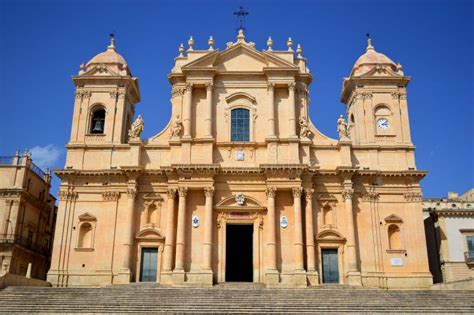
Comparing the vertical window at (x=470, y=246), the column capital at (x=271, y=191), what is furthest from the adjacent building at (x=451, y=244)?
the column capital at (x=271, y=191)

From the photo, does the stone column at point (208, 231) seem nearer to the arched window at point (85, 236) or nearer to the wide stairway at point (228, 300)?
the wide stairway at point (228, 300)

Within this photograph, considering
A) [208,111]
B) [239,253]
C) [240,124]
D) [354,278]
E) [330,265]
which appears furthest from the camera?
[240,124]

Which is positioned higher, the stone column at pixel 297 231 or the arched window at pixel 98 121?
→ the arched window at pixel 98 121

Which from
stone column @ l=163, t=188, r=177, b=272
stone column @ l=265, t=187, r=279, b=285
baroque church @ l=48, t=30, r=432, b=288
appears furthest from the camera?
baroque church @ l=48, t=30, r=432, b=288

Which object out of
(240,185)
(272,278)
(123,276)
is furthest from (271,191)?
(123,276)

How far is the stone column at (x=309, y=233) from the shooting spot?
1127 inches

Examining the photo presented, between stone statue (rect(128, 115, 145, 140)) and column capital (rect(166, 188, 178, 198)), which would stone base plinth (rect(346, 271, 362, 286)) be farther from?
stone statue (rect(128, 115, 145, 140))

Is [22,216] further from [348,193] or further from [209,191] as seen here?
[348,193]

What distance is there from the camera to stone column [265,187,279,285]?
27.8 m

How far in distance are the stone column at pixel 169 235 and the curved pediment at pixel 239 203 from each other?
2.56 meters

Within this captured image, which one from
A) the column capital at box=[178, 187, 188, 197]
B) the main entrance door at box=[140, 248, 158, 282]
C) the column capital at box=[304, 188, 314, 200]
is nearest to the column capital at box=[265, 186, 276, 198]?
the column capital at box=[304, 188, 314, 200]

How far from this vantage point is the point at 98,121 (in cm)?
3275

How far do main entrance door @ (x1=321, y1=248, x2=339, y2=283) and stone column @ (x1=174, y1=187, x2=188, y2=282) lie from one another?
7980 mm

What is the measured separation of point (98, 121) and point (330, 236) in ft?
52.3
